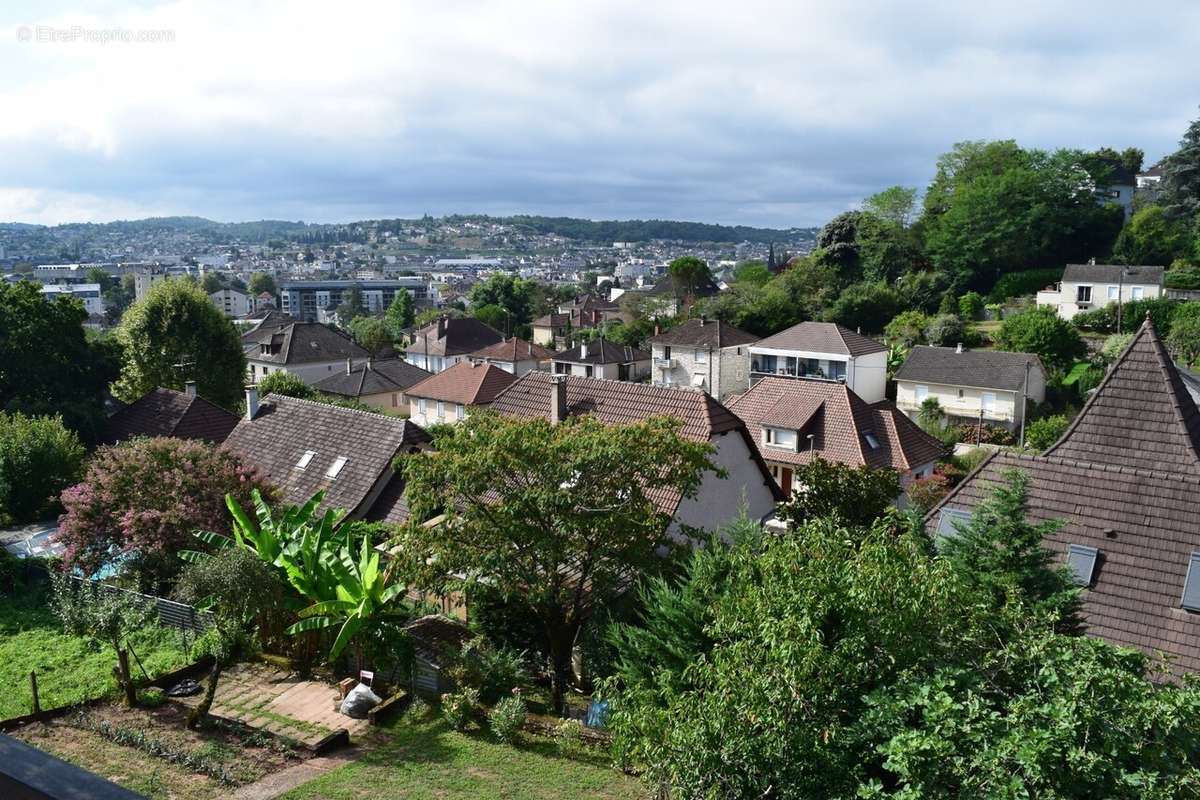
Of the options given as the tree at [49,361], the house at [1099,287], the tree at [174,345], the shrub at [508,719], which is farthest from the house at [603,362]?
the shrub at [508,719]

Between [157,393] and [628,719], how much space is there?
28.4 m

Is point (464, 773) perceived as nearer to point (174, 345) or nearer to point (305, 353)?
point (174, 345)

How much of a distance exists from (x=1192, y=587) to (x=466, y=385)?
40047 millimetres

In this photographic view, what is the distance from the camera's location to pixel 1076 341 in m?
54.6

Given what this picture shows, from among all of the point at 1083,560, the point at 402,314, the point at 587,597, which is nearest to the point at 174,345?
the point at 587,597

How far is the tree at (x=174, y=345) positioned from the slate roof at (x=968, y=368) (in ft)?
124

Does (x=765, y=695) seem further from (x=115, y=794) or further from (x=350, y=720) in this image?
(x=350, y=720)

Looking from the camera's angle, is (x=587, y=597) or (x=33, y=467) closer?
(x=587, y=597)

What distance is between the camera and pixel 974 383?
48562 millimetres

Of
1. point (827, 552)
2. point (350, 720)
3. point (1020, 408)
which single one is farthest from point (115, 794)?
point (1020, 408)

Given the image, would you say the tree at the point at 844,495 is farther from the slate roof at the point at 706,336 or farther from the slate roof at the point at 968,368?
the slate roof at the point at 706,336

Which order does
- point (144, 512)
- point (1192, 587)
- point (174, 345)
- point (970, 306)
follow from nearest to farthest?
point (1192, 587)
point (144, 512)
point (174, 345)
point (970, 306)

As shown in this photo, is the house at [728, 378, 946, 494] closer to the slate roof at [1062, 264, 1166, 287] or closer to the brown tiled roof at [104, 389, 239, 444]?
the brown tiled roof at [104, 389, 239, 444]

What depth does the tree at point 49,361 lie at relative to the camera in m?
34.2
